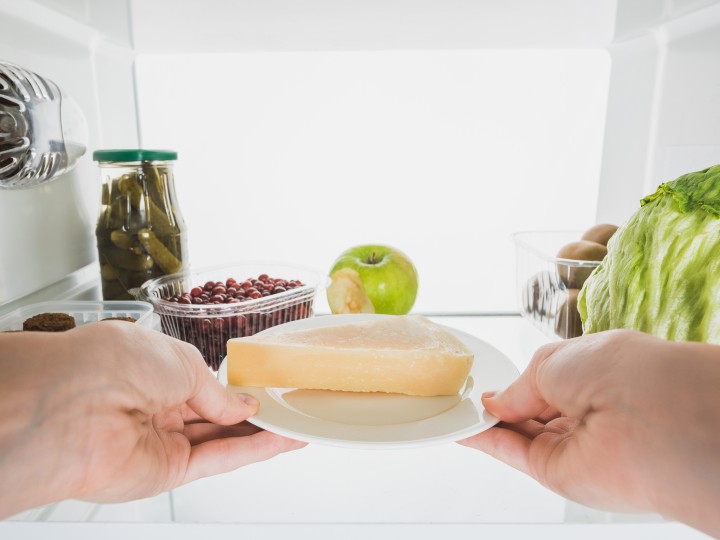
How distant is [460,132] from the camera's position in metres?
0.96

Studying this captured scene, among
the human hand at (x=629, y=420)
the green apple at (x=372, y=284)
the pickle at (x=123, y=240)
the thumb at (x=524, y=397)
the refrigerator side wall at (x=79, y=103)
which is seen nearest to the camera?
the human hand at (x=629, y=420)

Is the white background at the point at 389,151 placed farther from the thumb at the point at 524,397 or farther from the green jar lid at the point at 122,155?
the thumb at the point at 524,397

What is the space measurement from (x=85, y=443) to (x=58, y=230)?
0.44 meters

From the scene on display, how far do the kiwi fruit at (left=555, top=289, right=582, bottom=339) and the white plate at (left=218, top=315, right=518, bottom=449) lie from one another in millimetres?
177

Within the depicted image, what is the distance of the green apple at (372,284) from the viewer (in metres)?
0.85

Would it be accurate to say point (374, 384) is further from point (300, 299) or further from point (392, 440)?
point (300, 299)

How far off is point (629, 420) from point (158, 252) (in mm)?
627

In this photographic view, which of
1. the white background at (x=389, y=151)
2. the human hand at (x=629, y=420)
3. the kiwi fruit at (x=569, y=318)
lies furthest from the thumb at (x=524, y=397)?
the white background at (x=389, y=151)

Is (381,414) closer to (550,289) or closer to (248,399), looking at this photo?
(248,399)

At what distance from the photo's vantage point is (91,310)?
0.65 metres

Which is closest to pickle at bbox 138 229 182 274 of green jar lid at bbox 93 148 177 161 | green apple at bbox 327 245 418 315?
green jar lid at bbox 93 148 177 161

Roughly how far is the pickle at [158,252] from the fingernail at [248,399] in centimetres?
34

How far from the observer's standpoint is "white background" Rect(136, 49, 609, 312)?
0.93 metres

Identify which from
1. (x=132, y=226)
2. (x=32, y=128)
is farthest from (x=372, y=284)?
(x=32, y=128)
